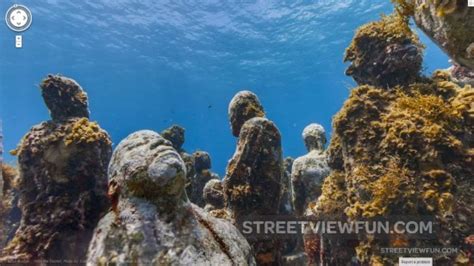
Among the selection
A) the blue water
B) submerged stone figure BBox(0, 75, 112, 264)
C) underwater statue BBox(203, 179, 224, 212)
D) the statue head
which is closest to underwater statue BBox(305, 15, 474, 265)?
the statue head

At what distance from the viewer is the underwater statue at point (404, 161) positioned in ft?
15.9

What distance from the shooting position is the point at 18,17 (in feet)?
22.3

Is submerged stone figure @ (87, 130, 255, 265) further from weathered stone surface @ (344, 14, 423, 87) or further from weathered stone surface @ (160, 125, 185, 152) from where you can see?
weathered stone surface @ (160, 125, 185, 152)

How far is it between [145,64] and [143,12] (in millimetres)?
16940

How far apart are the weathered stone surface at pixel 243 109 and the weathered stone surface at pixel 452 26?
3.87 meters

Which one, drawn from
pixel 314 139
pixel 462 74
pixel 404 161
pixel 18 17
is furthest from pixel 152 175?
pixel 462 74

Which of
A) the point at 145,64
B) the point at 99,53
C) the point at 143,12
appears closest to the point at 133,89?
the point at 145,64

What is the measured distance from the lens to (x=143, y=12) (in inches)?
1109

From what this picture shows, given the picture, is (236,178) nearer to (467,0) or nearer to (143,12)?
(467,0)

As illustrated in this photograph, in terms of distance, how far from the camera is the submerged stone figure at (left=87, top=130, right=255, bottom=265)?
3102mm

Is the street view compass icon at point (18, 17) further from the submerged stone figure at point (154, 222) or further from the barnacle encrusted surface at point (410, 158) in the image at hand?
the barnacle encrusted surface at point (410, 158)

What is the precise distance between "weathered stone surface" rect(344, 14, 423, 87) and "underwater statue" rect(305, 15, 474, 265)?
26mm

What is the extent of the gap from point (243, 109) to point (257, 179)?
2.23m

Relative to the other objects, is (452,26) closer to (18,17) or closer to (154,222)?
(154,222)
